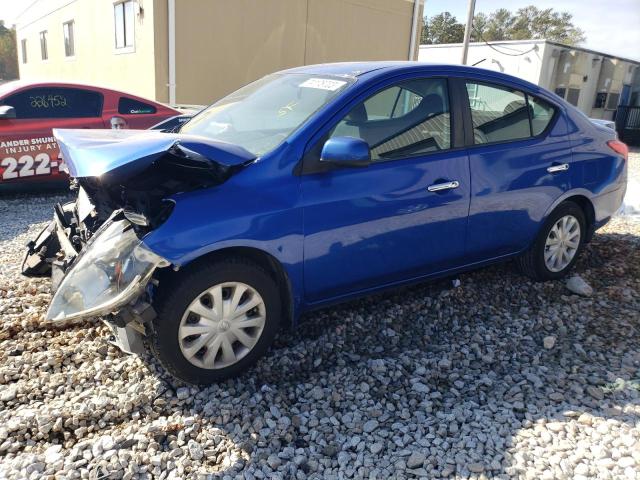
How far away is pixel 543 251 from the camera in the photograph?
4258 millimetres

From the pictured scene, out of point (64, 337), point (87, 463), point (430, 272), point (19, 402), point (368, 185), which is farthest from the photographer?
point (430, 272)

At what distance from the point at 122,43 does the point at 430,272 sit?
11.5 metres

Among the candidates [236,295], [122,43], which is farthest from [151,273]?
[122,43]

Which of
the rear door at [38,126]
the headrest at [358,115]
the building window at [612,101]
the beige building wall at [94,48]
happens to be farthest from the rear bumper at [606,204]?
the building window at [612,101]

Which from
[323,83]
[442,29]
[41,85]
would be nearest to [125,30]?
[41,85]

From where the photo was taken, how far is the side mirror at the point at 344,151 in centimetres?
294

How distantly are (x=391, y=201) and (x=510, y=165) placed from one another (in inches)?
43.4

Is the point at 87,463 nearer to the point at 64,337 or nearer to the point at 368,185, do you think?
the point at 64,337

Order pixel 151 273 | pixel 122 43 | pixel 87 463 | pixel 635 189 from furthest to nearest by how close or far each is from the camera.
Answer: pixel 122 43, pixel 635 189, pixel 151 273, pixel 87 463

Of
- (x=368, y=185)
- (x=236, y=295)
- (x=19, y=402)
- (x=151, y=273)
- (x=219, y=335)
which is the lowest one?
(x=19, y=402)

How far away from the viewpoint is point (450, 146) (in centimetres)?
357

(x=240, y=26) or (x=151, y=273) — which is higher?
(x=240, y=26)

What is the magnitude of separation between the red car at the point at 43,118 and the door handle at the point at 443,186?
5.33 metres

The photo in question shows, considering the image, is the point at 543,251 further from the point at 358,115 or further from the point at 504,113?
the point at 358,115
